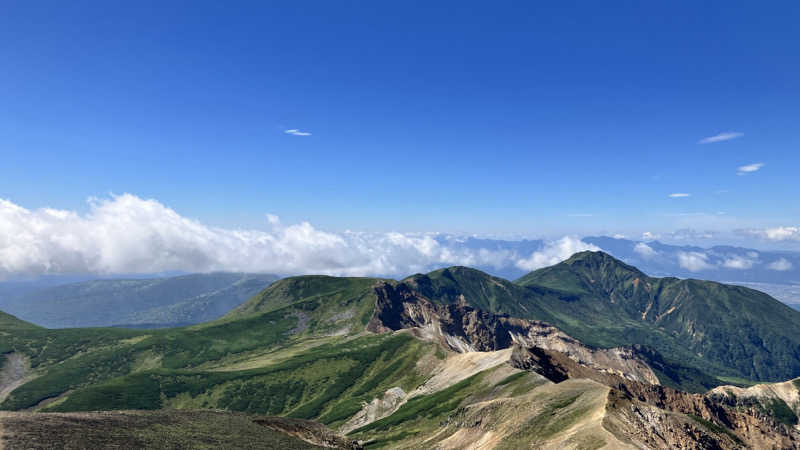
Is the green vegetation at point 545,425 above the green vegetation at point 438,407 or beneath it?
above

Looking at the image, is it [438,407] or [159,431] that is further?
[438,407]

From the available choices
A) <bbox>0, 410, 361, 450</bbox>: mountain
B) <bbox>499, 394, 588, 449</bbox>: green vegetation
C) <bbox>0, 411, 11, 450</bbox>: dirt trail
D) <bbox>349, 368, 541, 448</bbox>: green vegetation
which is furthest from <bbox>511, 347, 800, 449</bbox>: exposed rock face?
<bbox>0, 411, 11, 450</bbox>: dirt trail

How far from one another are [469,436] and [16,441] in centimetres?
10148

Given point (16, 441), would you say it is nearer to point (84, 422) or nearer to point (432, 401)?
point (84, 422)

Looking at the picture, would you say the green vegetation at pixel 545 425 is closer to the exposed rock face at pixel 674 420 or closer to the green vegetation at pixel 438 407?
the exposed rock face at pixel 674 420

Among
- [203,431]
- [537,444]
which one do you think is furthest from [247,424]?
[537,444]

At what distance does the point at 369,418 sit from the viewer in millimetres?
197875

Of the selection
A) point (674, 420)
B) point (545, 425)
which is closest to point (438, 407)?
point (545, 425)

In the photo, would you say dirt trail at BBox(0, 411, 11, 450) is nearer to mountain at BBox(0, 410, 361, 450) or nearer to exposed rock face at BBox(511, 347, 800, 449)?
mountain at BBox(0, 410, 361, 450)

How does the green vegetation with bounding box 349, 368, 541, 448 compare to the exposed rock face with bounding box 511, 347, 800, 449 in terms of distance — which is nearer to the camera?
the exposed rock face with bounding box 511, 347, 800, 449

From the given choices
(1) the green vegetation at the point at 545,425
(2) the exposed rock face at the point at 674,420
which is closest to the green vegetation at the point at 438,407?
(2) the exposed rock face at the point at 674,420

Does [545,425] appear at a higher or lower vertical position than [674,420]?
lower

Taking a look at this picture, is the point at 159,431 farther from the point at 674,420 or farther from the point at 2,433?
the point at 674,420

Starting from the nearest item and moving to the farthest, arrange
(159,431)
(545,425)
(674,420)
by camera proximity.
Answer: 1. (159,431)
2. (674,420)
3. (545,425)
